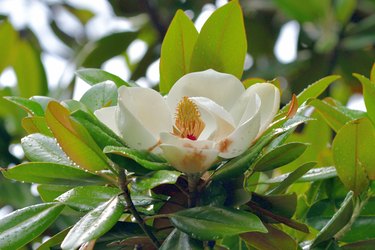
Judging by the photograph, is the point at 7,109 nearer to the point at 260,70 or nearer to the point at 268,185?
the point at 260,70

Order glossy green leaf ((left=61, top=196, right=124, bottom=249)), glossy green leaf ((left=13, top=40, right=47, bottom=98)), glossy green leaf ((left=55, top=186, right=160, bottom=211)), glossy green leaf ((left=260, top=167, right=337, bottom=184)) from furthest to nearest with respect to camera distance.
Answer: glossy green leaf ((left=13, top=40, right=47, bottom=98)) → glossy green leaf ((left=260, top=167, right=337, bottom=184)) → glossy green leaf ((left=55, top=186, right=160, bottom=211)) → glossy green leaf ((left=61, top=196, right=124, bottom=249))

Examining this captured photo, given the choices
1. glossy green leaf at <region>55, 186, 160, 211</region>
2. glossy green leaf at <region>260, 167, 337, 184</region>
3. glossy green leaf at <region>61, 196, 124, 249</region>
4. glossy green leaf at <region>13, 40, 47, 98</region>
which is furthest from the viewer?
glossy green leaf at <region>13, 40, 47, 98</region>

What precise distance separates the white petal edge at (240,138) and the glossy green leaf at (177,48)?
16 centimetres

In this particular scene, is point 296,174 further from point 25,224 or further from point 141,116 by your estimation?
point 25,224

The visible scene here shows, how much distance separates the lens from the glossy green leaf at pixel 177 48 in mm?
922

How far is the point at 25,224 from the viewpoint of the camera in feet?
2.74

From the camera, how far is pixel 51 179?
838mm

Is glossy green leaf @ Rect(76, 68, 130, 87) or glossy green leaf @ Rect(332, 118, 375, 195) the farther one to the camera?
glossy green leaf @ Rect(76, 68, 130, 87)

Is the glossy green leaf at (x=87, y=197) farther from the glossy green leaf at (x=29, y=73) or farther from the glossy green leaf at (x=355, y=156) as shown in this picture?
the glossy green leaf at (x=29, y=73)

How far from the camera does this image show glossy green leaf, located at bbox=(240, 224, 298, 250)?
2.77ft

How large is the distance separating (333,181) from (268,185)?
9 centimetres

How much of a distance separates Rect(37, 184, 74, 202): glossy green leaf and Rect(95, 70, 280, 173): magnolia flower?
0.38 ft

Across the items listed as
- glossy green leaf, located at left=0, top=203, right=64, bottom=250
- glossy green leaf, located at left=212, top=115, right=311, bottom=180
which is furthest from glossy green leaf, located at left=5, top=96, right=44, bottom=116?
glossy green leaf, located at left=212, top=115, right=311, bottom=180

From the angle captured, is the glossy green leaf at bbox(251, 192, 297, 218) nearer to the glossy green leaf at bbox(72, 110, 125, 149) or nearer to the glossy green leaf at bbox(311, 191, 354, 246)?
the glossy green leaf at bbox(311, 191, 354, 246)
